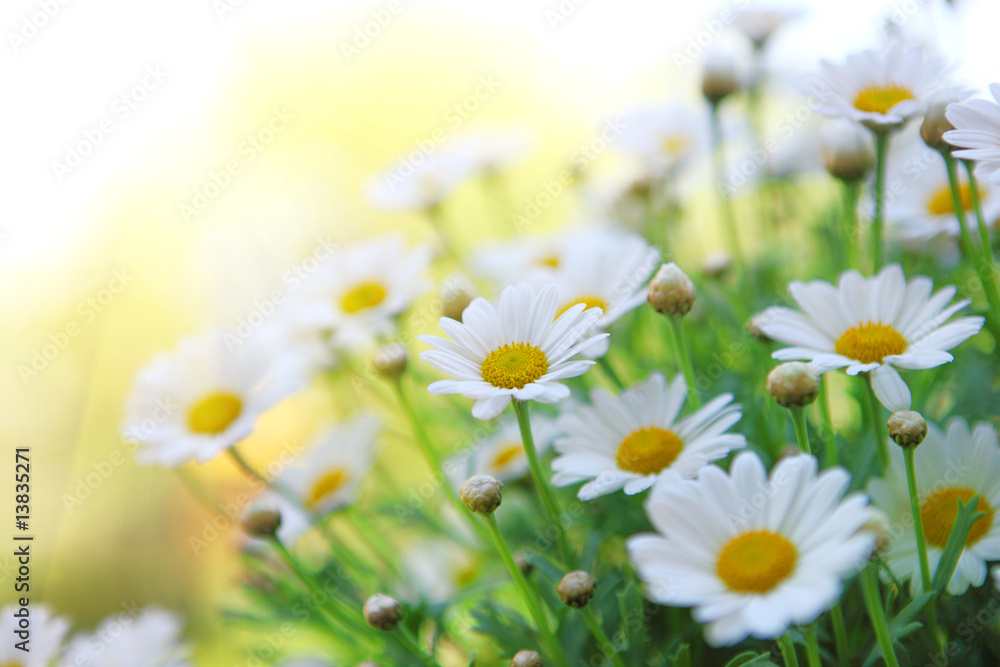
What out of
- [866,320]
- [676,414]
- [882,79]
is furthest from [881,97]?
[676,414]

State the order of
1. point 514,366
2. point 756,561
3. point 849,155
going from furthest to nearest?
point 849,155
point 514,366
point 756,561

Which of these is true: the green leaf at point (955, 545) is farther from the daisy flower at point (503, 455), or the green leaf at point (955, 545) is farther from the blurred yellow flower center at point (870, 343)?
the daisy flower at point (503, 455)

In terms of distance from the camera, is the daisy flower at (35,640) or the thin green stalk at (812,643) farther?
the daisy flower at (35,640)

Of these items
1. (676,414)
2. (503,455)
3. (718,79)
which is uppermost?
(718,79)

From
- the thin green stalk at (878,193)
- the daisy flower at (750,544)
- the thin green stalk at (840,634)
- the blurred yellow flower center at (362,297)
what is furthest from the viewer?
the blurred yellow flower center at (362,297)

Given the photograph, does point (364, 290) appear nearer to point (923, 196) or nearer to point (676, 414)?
point (676, 414)

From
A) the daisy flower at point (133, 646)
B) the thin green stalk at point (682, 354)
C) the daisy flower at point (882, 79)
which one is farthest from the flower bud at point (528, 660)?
the daisy flower at point (882, 79)

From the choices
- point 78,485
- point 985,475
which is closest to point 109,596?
point 78,485

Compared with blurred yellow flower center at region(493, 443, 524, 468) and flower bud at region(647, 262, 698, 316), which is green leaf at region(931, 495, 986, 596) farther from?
blurred yellow flower center at region(493, 443, 524, 468)
